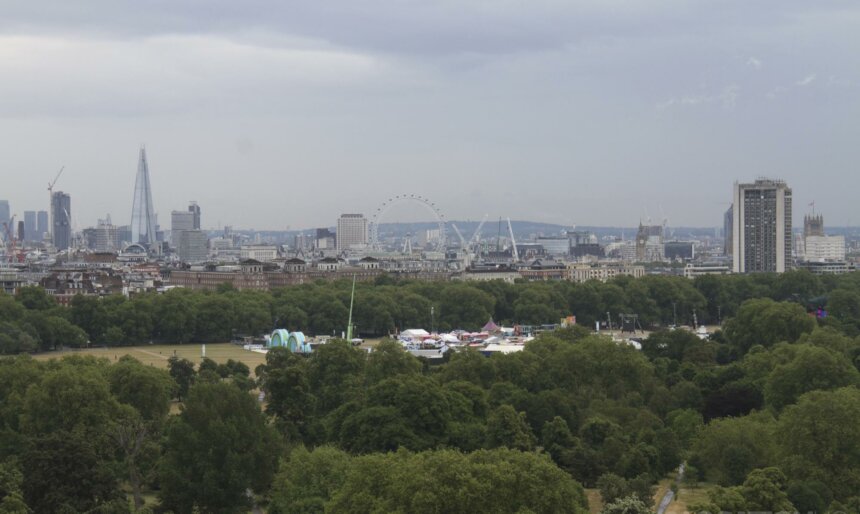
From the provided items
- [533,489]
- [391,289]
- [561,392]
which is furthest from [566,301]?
[533,489]

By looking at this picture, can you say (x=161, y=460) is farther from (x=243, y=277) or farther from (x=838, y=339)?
(x=243, y=277)

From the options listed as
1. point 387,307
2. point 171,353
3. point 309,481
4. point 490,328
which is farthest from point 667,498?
point 387,307

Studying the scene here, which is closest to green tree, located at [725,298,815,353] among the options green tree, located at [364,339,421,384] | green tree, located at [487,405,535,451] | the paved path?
green tree, located at [364,339,421,384]

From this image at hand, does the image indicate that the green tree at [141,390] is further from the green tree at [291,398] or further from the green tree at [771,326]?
the green tree at [771,326]

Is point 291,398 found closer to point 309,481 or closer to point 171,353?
point 309,481

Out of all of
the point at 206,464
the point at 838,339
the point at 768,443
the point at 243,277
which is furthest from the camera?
the point at 243,277

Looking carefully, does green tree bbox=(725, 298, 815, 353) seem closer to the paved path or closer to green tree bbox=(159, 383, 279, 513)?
the paved path

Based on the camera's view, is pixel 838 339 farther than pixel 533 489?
Yes
